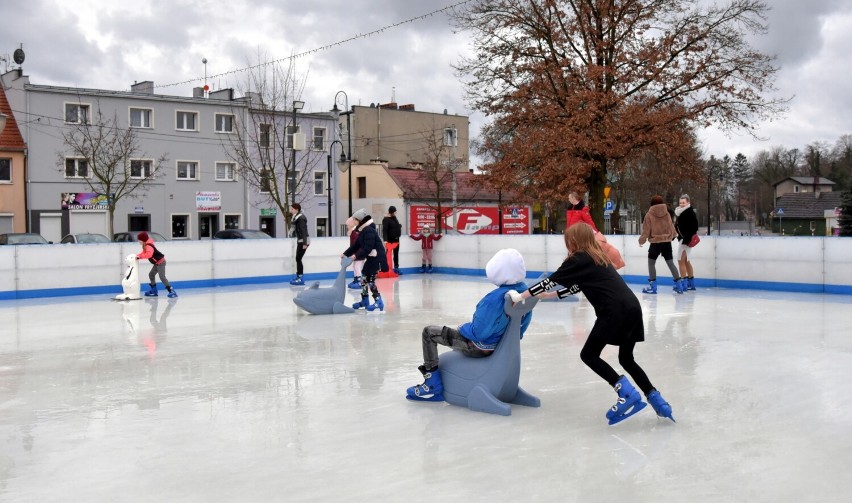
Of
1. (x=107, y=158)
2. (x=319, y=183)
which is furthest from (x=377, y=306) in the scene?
(x=319, y=183)

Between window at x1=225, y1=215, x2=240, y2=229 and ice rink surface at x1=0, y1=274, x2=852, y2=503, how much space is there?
119ft

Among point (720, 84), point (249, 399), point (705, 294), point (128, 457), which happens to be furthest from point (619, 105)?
point (128, 457)

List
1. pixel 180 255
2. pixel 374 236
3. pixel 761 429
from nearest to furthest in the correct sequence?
pixel 761 429, pixel 374 236, pixel 180 255

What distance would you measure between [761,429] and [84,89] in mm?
42104

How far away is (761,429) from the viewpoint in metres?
5.66

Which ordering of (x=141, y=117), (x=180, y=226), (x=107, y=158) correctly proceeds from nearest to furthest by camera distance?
1. (x=107, y=158)
2. (x=141, y=117)
3. (x=180, y=226)

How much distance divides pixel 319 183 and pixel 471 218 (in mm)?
9412

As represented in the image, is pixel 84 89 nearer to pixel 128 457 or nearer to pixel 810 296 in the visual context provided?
pixel 810 296

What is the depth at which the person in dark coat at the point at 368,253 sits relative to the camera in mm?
12812

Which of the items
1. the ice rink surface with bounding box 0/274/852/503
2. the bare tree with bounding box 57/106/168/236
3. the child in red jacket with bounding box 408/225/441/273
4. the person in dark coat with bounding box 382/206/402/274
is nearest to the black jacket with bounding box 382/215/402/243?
the person in dark coat with bounding box 382/206/402/274

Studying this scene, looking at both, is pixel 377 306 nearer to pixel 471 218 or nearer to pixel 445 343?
pixel 445 343

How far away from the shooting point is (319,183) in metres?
50.8

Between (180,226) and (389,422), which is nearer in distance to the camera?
(389,422)

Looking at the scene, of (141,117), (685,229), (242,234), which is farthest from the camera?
(141,117)
